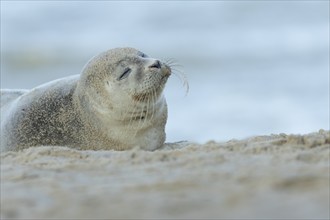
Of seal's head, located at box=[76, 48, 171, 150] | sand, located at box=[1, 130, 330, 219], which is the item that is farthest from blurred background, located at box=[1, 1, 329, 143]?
sand, located at box=[1, 130, 330, 219]

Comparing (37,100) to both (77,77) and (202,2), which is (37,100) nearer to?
(77,77)

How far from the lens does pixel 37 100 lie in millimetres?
6770

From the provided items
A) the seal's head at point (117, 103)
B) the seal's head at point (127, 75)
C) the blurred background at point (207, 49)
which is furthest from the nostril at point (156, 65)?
the blurred background at point (207, 49)

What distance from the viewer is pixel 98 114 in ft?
22.0

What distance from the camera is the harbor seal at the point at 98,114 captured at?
6.58m

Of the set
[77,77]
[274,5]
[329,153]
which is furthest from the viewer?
[274,5]

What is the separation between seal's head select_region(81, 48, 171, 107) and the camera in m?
6.42

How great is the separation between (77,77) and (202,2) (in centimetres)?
1346

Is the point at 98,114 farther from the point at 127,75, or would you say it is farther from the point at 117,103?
the point at 127,75

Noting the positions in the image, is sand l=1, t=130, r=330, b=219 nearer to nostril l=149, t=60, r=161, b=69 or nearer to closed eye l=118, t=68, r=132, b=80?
nostril l=149, t=60, r=161, b=69

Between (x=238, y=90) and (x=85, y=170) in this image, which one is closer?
(x=85, y=170)

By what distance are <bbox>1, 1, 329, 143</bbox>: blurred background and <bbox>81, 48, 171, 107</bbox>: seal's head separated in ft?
16.2

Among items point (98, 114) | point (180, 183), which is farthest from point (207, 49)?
point (180, 183)

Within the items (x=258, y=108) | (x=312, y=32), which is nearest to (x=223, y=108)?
(x=258, y=108)
